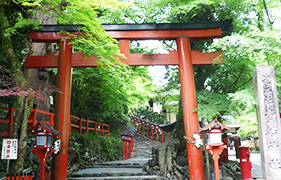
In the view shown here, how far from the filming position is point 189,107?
8102mm

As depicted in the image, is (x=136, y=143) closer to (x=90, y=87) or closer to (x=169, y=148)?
(x=90, y=87)

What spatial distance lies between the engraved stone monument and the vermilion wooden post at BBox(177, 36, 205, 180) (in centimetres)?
197

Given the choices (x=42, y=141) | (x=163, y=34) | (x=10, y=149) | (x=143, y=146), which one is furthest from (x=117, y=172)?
(x=143, y=146)

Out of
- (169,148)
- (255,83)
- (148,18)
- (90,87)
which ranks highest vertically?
(148,18)

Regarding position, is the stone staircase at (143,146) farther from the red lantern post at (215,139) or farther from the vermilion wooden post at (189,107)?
the red lantern post at (215,139)

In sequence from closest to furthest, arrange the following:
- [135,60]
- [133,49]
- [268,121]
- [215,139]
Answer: [215,139], [268,121], [135,60], [133,49]

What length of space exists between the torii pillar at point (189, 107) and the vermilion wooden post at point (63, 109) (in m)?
4.20

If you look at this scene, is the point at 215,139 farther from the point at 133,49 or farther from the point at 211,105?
the point at 133,49

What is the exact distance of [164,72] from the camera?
11.2 meters

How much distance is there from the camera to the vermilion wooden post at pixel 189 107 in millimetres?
7715

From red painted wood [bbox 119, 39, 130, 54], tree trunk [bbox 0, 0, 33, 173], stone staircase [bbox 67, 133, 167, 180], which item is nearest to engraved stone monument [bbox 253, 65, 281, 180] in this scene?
stone staircase [bbox 67, 133, 167, 180]

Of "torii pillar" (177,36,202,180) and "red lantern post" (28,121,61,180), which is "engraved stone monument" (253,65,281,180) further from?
"red lantern post" (28,121,61,180)

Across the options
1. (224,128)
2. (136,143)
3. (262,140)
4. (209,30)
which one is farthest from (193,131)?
(136,143)

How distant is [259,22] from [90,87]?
8.78 m
